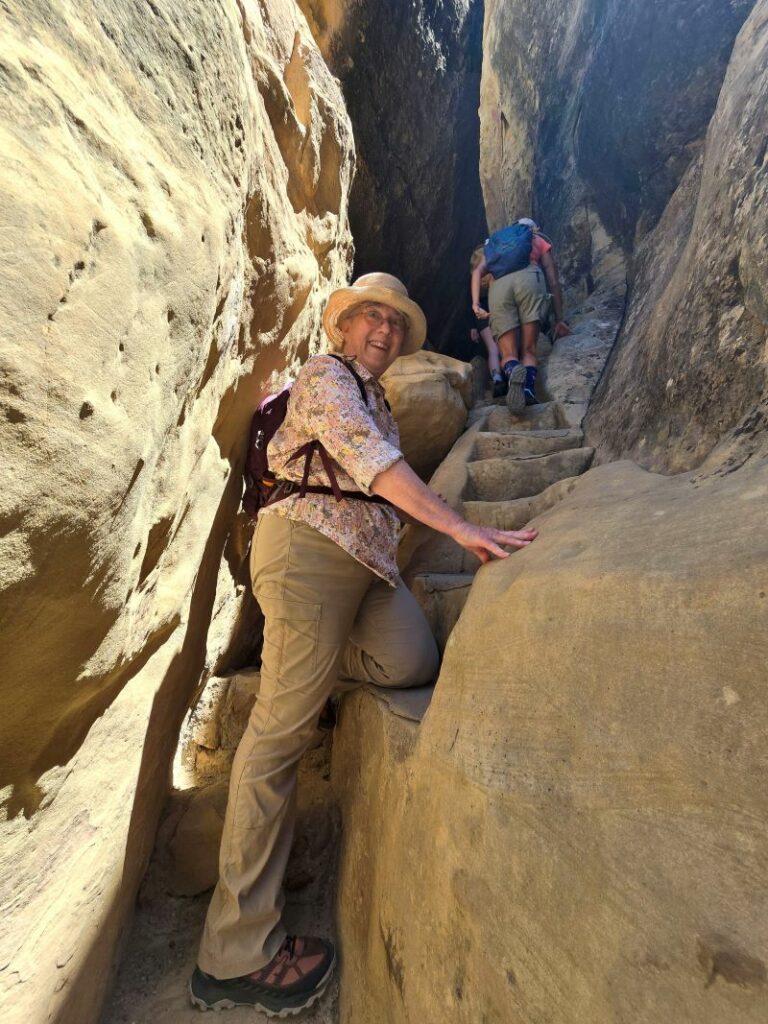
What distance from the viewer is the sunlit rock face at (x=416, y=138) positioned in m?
4.99

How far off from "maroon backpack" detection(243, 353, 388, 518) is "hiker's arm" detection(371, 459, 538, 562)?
11.7 inches

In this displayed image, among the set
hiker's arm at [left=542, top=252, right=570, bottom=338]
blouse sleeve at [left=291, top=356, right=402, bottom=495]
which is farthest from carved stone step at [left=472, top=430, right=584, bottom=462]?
hiker's arm at [left=542, top=252, right=570, bottom=338]

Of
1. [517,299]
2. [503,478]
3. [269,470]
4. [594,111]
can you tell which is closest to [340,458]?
[269,470]

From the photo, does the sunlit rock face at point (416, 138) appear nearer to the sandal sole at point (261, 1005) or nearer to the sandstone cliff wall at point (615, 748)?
the sandstone cliff wall at point (615, 748)

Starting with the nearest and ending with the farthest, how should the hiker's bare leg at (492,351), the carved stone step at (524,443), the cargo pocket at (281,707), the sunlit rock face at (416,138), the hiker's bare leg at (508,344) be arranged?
the cargo pocket at (281,707) < the carved stone step at (524,443) < the sunlit rock face at (416,138) < the hiker's bare leg at (508,344) < the hiker's bare leg at (492,351)

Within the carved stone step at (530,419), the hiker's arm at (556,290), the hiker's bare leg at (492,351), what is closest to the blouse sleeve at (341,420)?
the carved stone step at (530,419)

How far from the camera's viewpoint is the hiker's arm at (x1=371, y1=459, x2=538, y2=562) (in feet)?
6.39

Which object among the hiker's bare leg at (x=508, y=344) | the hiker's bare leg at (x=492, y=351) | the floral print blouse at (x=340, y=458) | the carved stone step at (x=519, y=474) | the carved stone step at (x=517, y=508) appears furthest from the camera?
the hiker's bare leg at (x=492, y=351)

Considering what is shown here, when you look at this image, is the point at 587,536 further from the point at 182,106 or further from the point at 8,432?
the point at 182,106

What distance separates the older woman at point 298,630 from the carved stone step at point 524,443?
2066mm

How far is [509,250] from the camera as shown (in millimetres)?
5734

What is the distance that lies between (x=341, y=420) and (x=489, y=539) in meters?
0.70

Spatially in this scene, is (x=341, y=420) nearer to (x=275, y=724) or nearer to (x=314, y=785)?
(x=275, y=724)

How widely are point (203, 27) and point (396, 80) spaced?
14.8 ft
